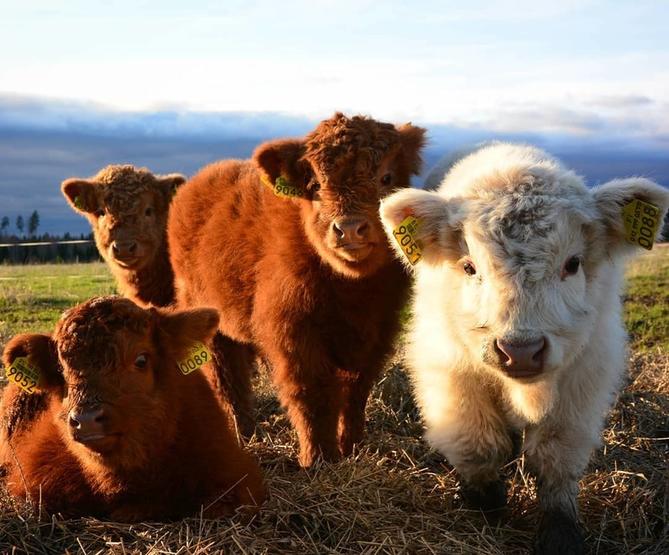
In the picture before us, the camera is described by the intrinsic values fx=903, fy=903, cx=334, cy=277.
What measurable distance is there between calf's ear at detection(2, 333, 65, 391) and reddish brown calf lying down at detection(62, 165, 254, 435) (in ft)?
10.0

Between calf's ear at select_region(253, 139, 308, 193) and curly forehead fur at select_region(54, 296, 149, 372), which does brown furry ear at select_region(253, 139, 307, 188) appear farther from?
curly forehead fur at select_region(54, 296, 149, 372)

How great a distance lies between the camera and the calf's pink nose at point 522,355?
399 centimetres

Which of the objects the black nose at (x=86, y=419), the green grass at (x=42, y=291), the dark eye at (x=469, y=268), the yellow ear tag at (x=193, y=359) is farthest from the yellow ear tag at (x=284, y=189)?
the green grass at (x=42, y=291)

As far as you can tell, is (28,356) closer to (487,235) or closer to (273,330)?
(273,330)

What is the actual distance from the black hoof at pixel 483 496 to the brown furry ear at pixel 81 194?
14.3ft

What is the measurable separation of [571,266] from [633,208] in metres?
0.53

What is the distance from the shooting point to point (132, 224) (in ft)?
25.2

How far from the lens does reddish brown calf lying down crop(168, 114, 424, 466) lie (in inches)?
209

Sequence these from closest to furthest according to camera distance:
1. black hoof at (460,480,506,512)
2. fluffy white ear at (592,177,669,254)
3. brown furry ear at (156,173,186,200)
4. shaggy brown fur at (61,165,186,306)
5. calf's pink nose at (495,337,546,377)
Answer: calf's pink nose at (495,337,546,377) < fluffy white ear at (592,177,669,254) < black hoof at (460,480,506,512) < shaggy brown fur at (61,165,186,306) < brown furry ear at (156,173,186,200)

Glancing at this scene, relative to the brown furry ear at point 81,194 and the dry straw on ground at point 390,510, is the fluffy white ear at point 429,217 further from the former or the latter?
the brown furry ear at point 81,194

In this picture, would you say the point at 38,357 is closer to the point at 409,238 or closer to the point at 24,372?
the point at 24,372

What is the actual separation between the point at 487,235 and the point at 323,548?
167cm

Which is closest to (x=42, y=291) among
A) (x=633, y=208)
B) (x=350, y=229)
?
(x=350, y=229)

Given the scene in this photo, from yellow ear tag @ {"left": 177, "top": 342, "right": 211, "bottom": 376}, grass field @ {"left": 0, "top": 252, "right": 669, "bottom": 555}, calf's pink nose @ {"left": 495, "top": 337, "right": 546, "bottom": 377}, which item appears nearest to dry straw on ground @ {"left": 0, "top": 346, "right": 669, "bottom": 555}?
grass field @ {"left": 0, "top": 252, "right": 669, "bottom": 555}
